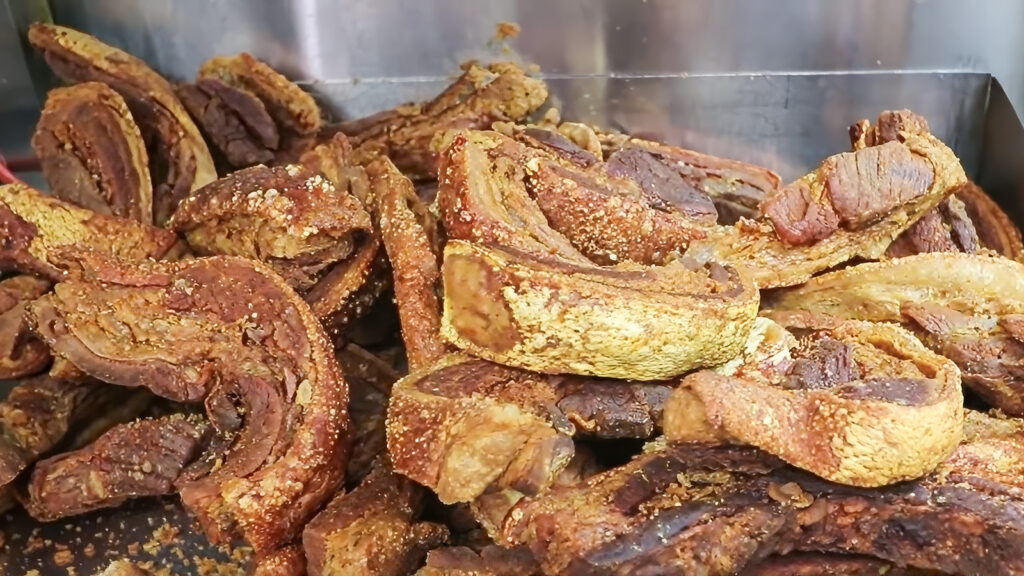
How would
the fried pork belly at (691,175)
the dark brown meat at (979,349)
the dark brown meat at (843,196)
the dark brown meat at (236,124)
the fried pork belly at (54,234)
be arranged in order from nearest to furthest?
1. the dark brown meat at (979,349)
2. the dark brown meat at (843,196)
3. the fried pork belly at (54,234)
4. the fried pork belly at (691,175)
5. the dark brown meat at (236,124)

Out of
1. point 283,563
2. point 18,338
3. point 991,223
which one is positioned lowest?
point 283,563

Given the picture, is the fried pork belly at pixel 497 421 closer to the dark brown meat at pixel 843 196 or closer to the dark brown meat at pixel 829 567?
the dark brown meat at pixel 829 567

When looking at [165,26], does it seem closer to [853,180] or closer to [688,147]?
[688,147]

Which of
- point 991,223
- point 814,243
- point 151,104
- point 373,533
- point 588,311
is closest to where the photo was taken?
point 588,311

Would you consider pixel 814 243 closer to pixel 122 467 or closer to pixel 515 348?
pixel 515 348

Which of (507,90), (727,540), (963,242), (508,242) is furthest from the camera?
(507,90)

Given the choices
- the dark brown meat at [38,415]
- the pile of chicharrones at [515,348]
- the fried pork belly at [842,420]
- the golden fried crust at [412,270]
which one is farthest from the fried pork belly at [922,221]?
the dark brown meat at [38,415]

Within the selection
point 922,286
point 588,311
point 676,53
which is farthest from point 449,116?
point 922,286

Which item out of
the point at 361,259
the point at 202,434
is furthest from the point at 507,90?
the point at 202,434
